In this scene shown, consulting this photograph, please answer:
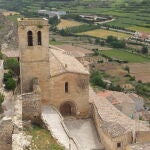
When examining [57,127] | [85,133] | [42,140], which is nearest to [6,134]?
[42,140]

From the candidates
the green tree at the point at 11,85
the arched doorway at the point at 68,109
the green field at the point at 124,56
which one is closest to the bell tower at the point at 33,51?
the arched doorway at the point at 68,109

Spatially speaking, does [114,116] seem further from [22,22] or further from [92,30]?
[92,30]

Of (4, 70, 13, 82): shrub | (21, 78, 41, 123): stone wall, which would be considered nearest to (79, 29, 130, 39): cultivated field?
(4, 70, 13, 82): shrub

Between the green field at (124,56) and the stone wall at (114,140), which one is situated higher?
the stone wall at (114,140)

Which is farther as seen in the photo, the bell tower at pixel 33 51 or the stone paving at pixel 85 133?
the bell tower at pixel 33 51

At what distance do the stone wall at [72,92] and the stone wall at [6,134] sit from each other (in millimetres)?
4922

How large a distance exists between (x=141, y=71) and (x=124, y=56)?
9594 mm

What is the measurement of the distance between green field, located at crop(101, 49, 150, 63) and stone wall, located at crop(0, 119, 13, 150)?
49667 millimetres

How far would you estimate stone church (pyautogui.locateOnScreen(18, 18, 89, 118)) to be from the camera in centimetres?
2366

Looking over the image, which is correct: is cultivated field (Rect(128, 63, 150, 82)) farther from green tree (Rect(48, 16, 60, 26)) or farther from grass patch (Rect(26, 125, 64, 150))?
green tree (Rect(48, 16, 60, 26))

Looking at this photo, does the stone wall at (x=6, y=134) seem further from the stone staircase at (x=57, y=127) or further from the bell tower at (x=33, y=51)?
the bell tower at (x=33, y=51)

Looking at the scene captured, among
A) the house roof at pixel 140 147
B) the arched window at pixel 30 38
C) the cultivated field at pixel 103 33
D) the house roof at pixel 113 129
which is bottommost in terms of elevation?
the cultivated field at pixel 103 33

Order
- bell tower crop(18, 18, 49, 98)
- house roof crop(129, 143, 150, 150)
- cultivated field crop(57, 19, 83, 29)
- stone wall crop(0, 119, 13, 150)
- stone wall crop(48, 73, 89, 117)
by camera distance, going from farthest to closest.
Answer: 1. cultivated field crop(57, 19, 83, 29)
2. stone wall crop(48, 73, 89, 117)
3. bell tower crop(18, 18, 49, 98)
4. stone wall crop(0, 119, 13, 150)
5. house roof crop(129, 143, 150, 150)

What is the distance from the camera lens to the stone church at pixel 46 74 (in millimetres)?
23656
